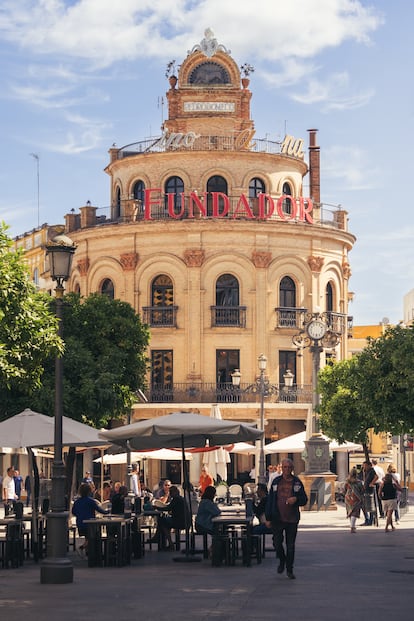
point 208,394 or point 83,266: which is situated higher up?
point 83,266

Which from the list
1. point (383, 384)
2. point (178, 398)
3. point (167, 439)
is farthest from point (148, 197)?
point (167, 439)

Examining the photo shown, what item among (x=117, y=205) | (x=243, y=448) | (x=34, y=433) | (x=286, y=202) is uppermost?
(x=117, y=205)

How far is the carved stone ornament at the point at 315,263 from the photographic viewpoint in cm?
6047

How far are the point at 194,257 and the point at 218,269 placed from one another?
1376mm

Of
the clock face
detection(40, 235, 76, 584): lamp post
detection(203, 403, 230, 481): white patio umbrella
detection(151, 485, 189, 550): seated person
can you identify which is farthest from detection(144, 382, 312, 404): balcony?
detection(40, 235, 76, 584): lamp post

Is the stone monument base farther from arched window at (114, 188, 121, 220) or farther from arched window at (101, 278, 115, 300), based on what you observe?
arched window at (114, 188, 121, 220)

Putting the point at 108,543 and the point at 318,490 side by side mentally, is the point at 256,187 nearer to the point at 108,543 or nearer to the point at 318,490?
the point at 318,490

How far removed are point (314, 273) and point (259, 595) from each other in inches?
1821

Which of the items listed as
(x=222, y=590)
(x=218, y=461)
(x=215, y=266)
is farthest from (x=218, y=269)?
(x=222, y=590)

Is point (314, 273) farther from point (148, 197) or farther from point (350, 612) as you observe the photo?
point (350, 612)

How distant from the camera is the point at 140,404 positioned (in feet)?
193

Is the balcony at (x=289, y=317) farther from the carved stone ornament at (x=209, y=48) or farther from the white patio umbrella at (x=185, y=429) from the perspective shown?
the white patio umbrella at (x=185, y=429)

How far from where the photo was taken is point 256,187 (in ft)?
200

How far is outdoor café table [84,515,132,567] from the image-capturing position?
19.3 m
